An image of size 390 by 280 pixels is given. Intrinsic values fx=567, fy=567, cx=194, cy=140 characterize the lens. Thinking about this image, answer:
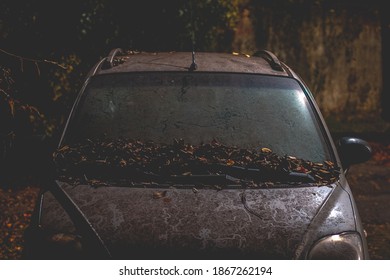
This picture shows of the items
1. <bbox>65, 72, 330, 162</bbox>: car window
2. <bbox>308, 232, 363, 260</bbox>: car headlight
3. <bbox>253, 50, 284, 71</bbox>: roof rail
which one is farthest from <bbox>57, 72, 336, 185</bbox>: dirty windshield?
<bbox>308, 232, 363, 260</bbox>: car headlight

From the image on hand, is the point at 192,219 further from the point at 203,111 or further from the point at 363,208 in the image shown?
the point at 363,208

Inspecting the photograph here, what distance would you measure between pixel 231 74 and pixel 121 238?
5.54 ft

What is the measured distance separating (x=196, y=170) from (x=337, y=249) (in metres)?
0.92

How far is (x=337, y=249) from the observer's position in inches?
113

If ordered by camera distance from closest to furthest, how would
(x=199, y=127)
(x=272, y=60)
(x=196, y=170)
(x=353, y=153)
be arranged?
(x=196, y=170), (x=199, y=127), (x=353, y=153), (x=272, y=60)

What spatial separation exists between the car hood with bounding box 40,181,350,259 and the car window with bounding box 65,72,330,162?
57 cm

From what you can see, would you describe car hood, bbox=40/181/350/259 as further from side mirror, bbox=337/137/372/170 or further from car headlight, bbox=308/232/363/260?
side mirror, bbox=337/137/372/170

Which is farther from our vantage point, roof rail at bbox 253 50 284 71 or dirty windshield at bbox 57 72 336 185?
roof rail at bbox 253 50 284 71

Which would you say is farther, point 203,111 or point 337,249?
point 203,111

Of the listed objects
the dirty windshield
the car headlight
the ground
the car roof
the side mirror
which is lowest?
the ground

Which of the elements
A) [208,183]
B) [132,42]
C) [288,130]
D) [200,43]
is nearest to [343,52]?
[200,43]

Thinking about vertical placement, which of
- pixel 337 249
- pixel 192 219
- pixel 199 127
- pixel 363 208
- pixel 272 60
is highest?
pixel 272 60

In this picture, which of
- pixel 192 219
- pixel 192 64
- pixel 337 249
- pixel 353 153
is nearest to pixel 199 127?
pixel 192 64

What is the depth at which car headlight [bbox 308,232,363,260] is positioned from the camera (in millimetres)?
2840
